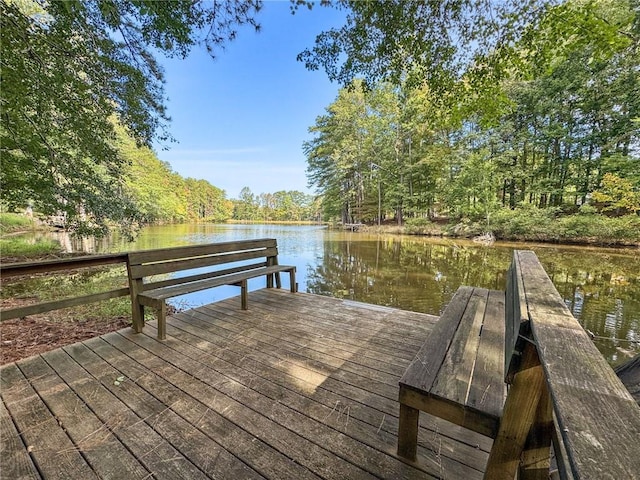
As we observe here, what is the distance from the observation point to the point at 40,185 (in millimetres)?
4164

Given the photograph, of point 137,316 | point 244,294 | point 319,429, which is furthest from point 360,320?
point 137,316

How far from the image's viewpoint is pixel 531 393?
1009 mm

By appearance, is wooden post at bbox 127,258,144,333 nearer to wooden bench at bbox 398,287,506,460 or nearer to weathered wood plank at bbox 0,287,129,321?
weathered wood plank at bbox 0,287,129,321

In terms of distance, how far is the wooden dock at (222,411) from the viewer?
52.4 inches

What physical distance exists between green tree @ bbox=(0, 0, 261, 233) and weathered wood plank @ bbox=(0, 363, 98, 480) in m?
2.96

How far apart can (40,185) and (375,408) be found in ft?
18.4

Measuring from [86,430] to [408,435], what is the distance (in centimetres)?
179

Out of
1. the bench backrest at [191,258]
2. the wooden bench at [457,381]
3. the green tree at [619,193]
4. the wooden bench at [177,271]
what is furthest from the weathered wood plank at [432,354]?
the green tree at [619,193]

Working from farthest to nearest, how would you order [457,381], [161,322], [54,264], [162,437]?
[161,322]
[54,264]
[162,437]
[457,381]

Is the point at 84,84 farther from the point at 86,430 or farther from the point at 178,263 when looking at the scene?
the point at 86,430

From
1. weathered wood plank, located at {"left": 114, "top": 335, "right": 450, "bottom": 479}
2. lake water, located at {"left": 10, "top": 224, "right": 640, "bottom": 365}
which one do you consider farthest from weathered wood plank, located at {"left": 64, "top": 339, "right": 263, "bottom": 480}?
lake water, located at {"left": 10, "top": 224, "right": 640, "bottom": 365}

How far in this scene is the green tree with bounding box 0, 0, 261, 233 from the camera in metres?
2.98

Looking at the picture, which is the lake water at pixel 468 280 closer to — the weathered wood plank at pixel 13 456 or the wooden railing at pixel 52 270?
the wooden railing at pixel 52 270

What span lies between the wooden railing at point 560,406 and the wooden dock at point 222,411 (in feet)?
1.21
